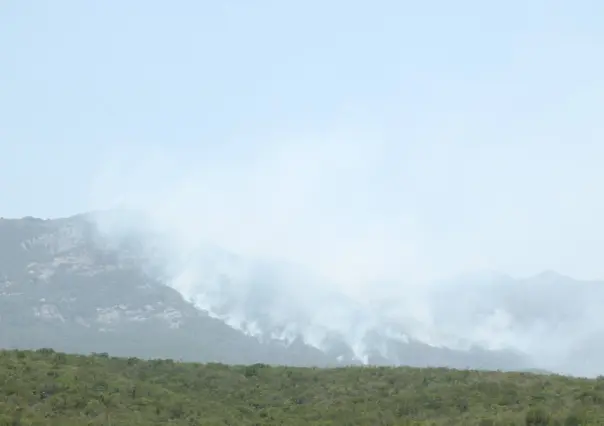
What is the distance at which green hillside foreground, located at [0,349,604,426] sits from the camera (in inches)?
963

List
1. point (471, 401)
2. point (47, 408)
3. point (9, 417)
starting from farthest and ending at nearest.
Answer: point (471, 401) → point (47, 408) → point (9, 417)

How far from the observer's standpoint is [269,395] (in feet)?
101

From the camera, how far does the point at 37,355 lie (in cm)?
3378

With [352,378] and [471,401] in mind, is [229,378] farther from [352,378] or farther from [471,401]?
[471,401]

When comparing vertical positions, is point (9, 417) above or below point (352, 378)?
below

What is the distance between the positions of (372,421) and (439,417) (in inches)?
105

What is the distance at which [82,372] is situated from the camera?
99.6 ft

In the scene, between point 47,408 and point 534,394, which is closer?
point 47,408

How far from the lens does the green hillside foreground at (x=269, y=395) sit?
24453 millimetres

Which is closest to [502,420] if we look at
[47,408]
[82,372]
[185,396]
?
[185,396]

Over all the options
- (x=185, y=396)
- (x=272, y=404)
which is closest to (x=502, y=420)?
(x=272, y=404)

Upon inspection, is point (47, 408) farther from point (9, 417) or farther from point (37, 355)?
point (37, 355)

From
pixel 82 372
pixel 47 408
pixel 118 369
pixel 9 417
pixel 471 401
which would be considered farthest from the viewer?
pixel 118 369

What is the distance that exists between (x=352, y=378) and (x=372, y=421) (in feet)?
26.6
